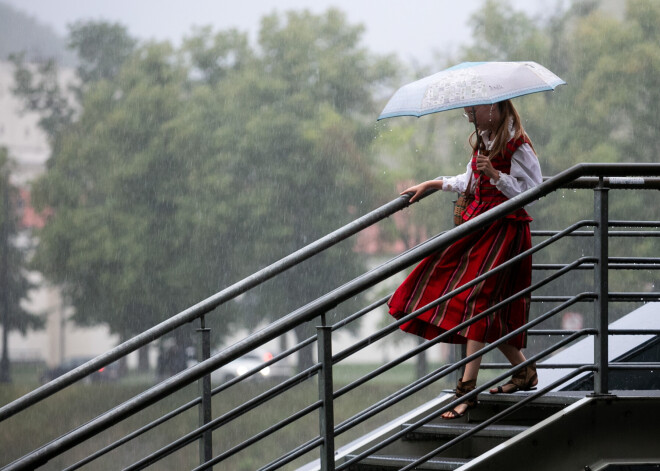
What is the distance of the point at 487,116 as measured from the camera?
12.1ft

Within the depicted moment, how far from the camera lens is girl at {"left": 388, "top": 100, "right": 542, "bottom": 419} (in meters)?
3.56

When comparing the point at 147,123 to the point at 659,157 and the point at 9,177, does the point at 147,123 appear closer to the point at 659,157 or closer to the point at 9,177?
the point at 9,177

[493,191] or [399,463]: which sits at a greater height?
[493,191]

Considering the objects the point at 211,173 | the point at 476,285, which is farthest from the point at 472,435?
the point at 211,173

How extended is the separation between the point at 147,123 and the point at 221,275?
709 centimetres

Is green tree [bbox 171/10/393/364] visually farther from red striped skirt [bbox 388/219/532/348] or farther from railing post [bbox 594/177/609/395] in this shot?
railing post [bbox 594/177/609/395]

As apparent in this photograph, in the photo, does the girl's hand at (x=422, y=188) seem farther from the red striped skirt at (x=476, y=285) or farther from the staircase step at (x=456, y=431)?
the staircase step at (x=456, y=431)

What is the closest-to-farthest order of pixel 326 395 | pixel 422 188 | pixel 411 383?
pixel 326 395 < pixel 411 383 < pixel 422 188

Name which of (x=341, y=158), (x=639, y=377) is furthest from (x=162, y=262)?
(x=639, y=377)

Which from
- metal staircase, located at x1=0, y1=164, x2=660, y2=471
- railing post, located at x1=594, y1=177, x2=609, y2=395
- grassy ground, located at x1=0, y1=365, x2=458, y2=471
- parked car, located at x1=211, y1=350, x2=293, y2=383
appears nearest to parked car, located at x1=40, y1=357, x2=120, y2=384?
grassy ground, located at x1=0, y1=365, x2=458, y2=471

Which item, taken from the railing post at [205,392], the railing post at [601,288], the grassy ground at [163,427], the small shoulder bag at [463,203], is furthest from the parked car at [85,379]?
the railing post at [601,288]

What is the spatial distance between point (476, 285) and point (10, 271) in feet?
136

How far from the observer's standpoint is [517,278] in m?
3.62

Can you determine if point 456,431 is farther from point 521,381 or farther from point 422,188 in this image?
point 422,188
